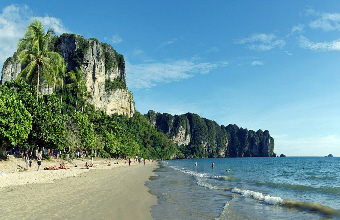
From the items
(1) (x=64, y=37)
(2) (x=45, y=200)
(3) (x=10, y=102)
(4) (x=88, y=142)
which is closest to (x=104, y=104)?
(1) (x=64, y=37)

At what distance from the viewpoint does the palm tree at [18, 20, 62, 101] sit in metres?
29.0

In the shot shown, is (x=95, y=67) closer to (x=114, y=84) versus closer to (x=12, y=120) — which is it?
(x=114, y=84)

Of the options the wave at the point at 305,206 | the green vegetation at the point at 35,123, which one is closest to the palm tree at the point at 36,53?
the green vegetation at the point at 35,123

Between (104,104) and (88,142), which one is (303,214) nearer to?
(88,142)

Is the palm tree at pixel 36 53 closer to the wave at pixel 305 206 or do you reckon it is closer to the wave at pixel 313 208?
the wave at pixel 305 206

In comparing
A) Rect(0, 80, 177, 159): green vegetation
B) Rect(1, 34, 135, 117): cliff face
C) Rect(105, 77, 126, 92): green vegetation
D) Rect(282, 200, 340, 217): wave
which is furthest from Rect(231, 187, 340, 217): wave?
Rect(105, 77, 126, 92): green vegetation

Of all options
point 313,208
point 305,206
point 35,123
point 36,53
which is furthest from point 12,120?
point 313,208

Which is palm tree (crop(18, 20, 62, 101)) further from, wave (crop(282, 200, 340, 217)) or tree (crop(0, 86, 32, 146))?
wave (crop(282, 200, 340, 217))

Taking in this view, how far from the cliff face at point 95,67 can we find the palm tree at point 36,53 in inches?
3541

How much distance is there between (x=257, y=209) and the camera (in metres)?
12.3

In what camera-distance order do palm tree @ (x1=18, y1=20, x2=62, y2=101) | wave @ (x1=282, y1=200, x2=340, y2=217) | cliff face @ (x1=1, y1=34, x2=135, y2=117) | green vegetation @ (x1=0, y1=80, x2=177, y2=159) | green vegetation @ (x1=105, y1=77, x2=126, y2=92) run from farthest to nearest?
green vegetation @ (x1=105, y1=77, x2=126, y2=92) < cliff face @ (x1=1, y1=34, x2=135, y2=117) < palm tree @ (x1=18, y1=20, x2=62, y2=101) < green vegetation @ (x1=0, y1=80, x2=177, y2=159) < wave @ (x1=282, y1=200, x2=340, y2=217)

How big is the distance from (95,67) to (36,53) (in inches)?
4245

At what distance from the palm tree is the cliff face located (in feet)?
295

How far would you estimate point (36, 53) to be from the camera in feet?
97.1
